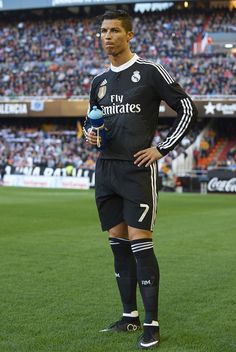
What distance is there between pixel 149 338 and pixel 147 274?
48 cm

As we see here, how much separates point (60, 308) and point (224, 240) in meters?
6.31

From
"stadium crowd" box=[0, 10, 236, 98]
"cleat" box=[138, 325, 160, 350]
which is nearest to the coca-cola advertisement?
"stadium crowd" box=[0, 10, 236, 98]

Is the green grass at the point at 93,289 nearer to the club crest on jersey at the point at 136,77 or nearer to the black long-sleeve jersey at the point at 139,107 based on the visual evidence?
the black long-sleeve jersey at the point at 139,107

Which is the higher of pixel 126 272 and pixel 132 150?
pixel 132 150

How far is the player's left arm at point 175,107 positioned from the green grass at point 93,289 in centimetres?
133

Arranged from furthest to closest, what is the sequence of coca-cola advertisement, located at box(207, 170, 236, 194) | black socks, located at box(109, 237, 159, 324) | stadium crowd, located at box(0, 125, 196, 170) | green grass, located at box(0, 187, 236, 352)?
stadium crowd, located at box(0, 125, 196, 170), coca-cola advertisement, located at box(207, 170, 236, 194), black socks, located at box(109, 237, 159, 324), green grass, located at box(0, 187, 236, 352)

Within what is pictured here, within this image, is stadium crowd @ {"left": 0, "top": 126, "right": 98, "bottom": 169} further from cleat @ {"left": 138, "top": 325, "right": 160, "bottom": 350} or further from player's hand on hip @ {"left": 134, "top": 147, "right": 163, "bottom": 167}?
cleat @ {"left": 138, "top": 325, "right": 160, "bottom": 350}

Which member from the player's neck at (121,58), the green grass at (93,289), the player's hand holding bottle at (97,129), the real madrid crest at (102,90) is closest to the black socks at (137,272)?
the green grass at (93,289)

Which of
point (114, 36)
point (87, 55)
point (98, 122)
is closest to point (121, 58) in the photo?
point (114, 36)

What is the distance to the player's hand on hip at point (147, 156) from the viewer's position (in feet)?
16.2

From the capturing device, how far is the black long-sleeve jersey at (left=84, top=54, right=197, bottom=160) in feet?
16.2

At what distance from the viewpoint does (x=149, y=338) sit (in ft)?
15.2

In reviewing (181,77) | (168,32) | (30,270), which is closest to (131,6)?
(168,32)

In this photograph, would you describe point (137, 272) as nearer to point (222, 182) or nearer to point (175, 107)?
point (175, 107)
